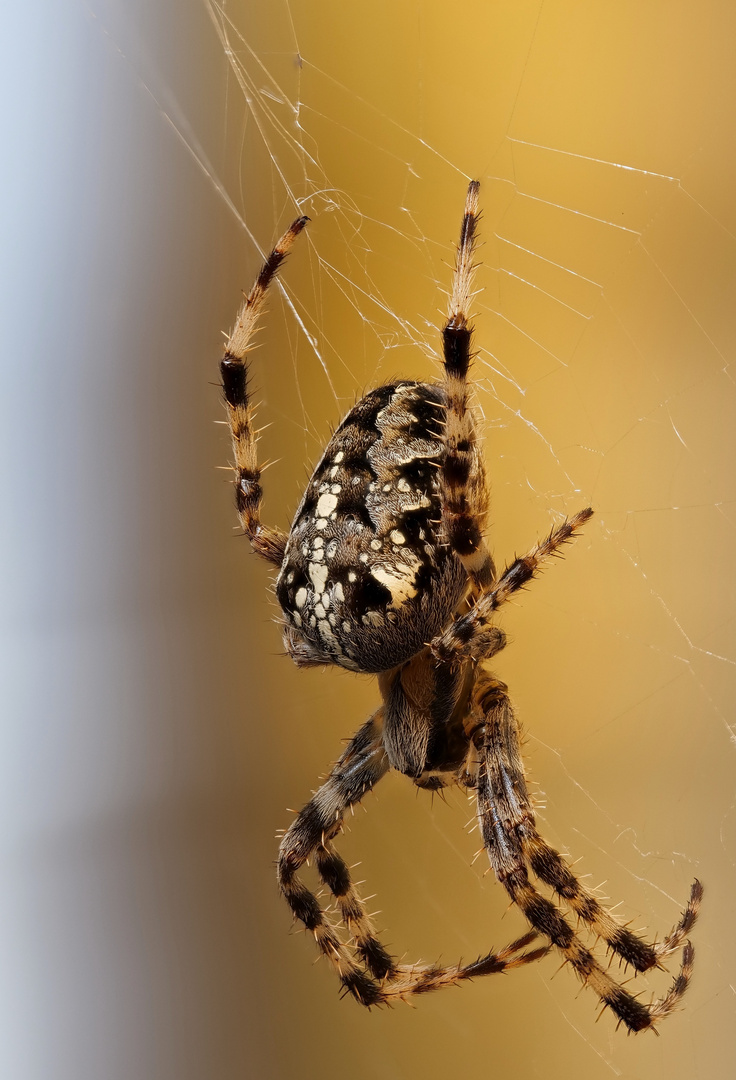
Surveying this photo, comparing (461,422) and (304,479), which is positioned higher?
(304,479)

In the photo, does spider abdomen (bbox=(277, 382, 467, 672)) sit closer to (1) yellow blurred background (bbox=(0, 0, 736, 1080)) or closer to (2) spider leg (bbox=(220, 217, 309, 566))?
(2) spider leg (bbox=(220, 217, 309, 566))

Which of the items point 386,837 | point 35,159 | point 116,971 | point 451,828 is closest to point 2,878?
point 116,971

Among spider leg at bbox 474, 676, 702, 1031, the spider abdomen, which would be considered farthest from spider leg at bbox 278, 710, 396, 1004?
the spider abdomen

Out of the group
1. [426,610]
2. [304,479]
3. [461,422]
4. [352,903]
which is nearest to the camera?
[461,422]

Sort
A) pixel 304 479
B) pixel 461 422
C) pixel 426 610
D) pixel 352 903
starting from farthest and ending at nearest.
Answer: pixel 304 479, pixel 352 903, pixel 426 610, pixel 461 422

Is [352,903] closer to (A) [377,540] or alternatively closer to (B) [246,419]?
(A) [377,540]

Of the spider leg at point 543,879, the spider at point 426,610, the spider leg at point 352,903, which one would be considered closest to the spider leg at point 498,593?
the spider at point 426,610

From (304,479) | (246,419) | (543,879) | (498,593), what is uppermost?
(304,479)

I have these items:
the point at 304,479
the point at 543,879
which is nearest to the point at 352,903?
the point at 543,879
